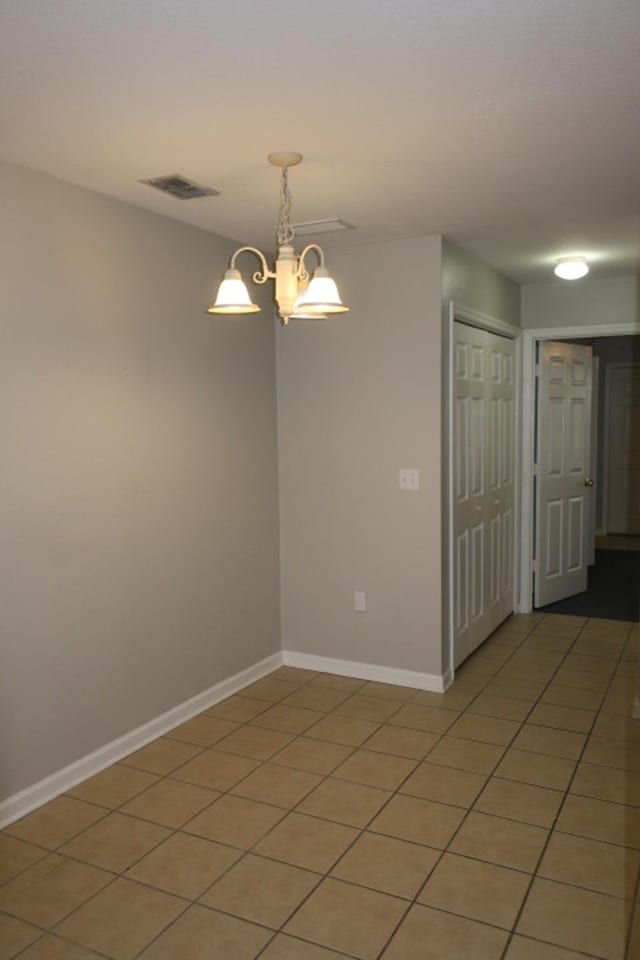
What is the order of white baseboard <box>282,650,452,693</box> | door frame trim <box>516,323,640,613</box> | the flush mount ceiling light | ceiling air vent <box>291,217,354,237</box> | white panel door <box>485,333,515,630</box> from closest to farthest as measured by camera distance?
1. ceiling air vent <box>291,217,354,237</box>
2. white baseboard <box>282,650,452,693</box>
3. the flush mount ceiling light
4. white panel door <box>485,333,515,630</box>
5. door frame trim <box>516,323,640,613</box>

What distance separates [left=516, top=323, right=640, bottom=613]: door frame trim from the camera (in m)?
5.45

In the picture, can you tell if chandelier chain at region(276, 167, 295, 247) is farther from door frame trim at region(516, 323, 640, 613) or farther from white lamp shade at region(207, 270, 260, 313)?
door frame trim at region(516, 323, 640, 613)

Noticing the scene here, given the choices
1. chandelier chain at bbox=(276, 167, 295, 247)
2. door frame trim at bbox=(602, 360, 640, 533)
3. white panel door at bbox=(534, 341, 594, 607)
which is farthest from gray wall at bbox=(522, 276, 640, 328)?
door frame trim at bbox=(602, 360, 640, 533)

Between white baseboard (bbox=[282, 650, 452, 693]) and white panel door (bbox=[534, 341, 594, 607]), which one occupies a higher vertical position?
white panel door (bbox=[534, 341, 594, 607])

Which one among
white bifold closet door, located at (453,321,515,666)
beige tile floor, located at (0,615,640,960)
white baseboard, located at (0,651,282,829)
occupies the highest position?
white bifold closet door, located at (453,321,515,666)

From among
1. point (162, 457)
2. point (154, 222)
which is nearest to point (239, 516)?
point (162, 457)

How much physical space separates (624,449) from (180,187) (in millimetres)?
6985

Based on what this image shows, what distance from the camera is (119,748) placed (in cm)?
337

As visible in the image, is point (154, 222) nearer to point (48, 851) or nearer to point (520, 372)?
point (48, 851)

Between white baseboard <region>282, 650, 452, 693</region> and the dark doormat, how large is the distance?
1.86 meters

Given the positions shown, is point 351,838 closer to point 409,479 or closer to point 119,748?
point 119,748

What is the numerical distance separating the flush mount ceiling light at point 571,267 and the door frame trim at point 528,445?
83 centimetres

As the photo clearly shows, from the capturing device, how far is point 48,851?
268cm

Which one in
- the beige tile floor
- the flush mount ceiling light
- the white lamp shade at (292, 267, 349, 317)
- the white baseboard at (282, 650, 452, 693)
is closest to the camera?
the beige tile floor
